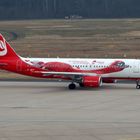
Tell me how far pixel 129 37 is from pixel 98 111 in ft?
263

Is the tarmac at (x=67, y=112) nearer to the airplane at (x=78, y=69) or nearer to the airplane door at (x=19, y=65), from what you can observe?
the airplane at (x=78, y=69)

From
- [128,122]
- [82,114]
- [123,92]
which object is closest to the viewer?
[128,122]

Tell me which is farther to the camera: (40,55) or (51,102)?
(40,55)

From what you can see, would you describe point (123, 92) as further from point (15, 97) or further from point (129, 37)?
point (129, 37)

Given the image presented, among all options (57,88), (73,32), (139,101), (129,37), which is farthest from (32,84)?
(73,32)

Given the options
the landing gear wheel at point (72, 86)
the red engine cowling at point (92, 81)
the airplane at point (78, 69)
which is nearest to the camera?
the red engine cowling at point (92, 81)

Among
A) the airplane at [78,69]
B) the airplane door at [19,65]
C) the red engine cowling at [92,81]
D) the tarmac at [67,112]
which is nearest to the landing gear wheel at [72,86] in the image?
the airplane at [78,69]

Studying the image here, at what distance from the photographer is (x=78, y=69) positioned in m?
58.2

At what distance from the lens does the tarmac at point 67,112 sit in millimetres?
34438

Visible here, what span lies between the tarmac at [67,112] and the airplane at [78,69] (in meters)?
1.00

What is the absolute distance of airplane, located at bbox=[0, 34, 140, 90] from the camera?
57.5 m

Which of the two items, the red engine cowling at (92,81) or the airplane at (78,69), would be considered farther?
the airplane at (78,69)

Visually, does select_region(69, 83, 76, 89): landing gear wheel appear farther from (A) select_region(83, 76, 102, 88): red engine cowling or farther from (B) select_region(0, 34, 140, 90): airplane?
(A) select_region(83, 76, 102, 88): red engine cowling

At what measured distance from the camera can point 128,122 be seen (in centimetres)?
3825
